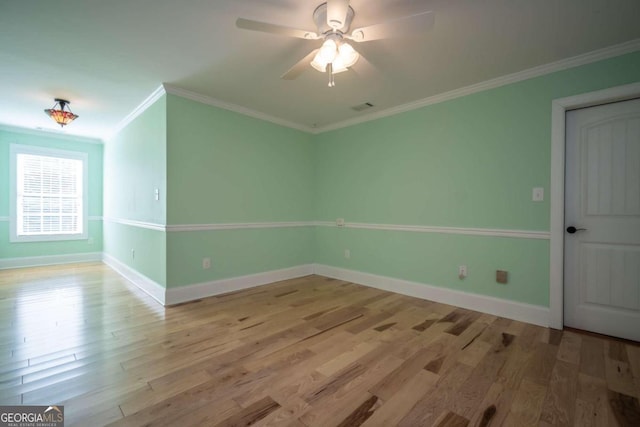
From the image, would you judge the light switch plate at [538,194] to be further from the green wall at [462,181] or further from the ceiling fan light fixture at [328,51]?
the ceiling fan light fixture at [328,51]

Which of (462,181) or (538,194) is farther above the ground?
(462,181)

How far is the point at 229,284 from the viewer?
3635 millimetres

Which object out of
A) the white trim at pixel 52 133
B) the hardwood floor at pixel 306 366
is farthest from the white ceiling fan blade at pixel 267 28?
the white trim at pixel 52 133

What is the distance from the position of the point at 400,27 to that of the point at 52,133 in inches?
259

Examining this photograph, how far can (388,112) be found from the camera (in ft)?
12.3

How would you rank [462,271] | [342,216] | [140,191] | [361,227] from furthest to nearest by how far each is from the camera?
[342,216], [361,227], [140,191], [462,271]

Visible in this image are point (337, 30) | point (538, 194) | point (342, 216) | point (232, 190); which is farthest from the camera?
point (342, 216)

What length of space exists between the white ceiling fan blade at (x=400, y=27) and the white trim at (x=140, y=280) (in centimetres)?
321

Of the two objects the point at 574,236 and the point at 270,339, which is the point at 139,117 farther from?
the point at 574,236

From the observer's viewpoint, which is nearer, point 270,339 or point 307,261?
point 270,339

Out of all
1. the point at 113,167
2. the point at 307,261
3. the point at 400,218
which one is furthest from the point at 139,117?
the point at 400,218

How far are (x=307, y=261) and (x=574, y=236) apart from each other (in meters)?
3.38

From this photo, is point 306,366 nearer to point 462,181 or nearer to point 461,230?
point 461,230

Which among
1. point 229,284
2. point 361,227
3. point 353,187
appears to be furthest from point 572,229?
point 229,284
